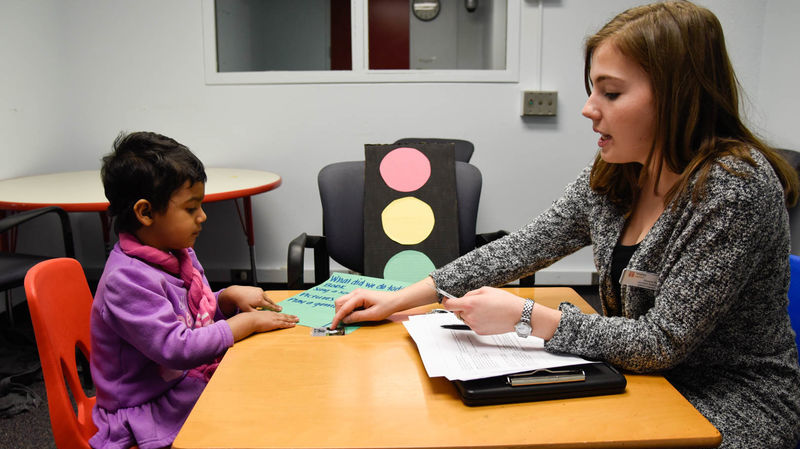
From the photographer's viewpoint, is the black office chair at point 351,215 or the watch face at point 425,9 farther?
the watch face at point 425,9

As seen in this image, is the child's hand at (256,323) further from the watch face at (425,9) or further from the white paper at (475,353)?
the watch face at (425,9)

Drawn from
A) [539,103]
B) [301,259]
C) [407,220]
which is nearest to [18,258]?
[301,259]

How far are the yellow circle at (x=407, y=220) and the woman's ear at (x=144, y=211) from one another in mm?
711

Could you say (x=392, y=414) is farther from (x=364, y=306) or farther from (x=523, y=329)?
(x=364, y=306)

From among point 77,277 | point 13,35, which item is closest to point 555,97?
point 77,277

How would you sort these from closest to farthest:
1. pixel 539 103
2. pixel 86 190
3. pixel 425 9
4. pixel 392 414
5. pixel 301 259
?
1. pixel 392 414
2. pixel 301 259
3. pixel 86 190
4. pixel 539 103
5. pixel 425 9

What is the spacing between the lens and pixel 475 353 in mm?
848

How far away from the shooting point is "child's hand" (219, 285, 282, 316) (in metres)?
1.17

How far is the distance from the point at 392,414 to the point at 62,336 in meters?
0.67

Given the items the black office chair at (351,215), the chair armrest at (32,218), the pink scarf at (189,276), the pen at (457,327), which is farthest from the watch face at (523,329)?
the chair armrest at (32,218)

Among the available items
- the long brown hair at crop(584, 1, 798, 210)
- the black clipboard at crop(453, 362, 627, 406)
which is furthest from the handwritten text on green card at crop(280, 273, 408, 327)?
the long brown hair at crop(584, 1, 798, 210)

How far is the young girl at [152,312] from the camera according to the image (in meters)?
0.97

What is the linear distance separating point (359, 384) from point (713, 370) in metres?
0.59

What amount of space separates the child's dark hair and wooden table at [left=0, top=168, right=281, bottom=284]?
3.24 ft
